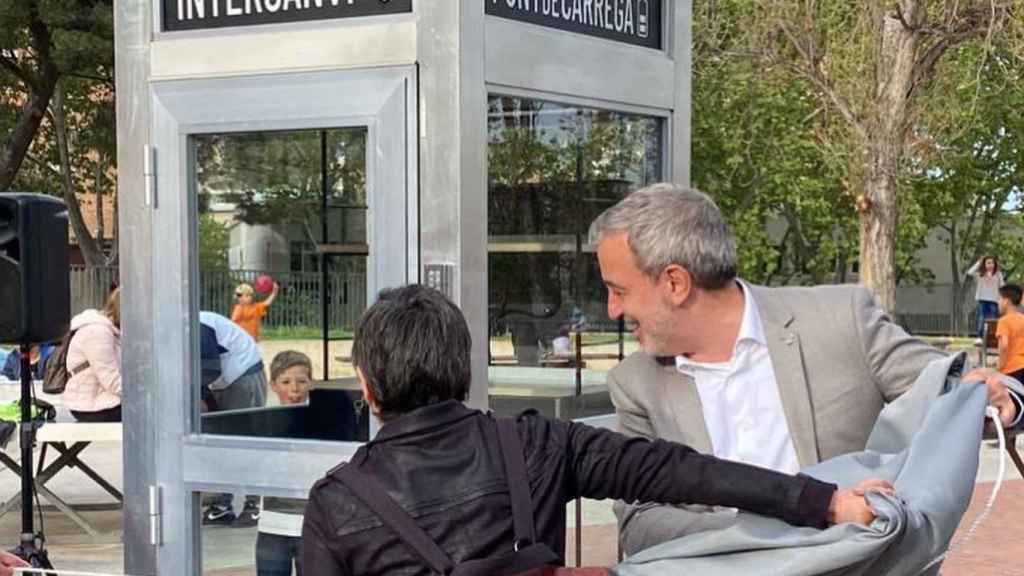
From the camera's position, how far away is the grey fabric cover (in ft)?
7.59

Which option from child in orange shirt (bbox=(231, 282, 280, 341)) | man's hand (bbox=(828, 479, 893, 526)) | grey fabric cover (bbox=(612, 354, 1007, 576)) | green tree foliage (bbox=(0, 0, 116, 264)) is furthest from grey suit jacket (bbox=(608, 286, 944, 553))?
green tree foliage (bbox=(0, 0, 116, 264))

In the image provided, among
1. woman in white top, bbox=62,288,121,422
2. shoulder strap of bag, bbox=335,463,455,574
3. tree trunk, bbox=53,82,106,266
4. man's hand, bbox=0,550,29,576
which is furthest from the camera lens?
tree trunk, bbox=53,82,106,266

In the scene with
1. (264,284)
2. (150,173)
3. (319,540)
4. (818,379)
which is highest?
(150,173)

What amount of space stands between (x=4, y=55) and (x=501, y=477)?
21916 mm

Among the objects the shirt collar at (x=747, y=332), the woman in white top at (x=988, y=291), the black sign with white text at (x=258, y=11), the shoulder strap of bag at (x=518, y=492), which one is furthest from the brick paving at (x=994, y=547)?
the woman in white top at (x=988, y=291)

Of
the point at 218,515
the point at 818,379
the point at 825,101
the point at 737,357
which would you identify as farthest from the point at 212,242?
the point at 825,101

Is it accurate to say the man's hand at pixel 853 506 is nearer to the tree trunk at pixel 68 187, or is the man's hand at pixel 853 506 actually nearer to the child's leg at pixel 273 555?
the child's leg at pixel 273 555

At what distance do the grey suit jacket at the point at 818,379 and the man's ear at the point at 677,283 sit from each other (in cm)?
18

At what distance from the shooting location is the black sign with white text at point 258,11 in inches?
172

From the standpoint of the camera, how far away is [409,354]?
93.6 inches

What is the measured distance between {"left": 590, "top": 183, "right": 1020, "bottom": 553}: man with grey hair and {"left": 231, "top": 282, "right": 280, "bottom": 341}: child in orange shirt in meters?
2.14

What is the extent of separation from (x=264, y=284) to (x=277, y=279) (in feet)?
0.17

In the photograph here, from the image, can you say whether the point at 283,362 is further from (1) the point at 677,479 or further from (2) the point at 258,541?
(1) the point at 677,479

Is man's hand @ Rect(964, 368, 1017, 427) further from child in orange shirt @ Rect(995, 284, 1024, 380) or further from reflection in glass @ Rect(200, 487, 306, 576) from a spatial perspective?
child in orange shirt @ Rect(995, 284, 1024, 380)
